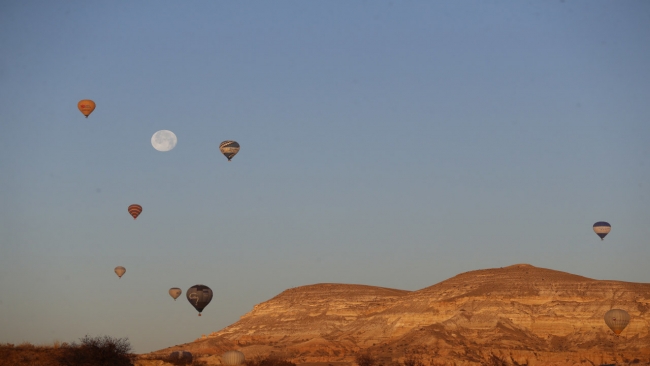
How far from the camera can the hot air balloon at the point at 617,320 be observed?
9425cm

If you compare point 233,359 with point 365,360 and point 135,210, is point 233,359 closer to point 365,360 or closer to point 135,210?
point 365,360

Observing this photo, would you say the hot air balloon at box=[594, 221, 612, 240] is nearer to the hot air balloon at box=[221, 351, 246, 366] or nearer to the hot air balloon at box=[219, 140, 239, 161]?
the hot air balloon at box=[219, 140, 239, 161]

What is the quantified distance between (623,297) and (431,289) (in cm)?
2604

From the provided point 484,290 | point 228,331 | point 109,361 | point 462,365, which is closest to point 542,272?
point 484,290

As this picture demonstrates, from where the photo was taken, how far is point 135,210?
94.7 metres

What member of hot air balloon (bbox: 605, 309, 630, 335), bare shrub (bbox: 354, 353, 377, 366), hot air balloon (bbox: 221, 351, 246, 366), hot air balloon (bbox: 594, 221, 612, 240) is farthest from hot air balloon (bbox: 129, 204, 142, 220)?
hot air balloon (bbox: 594, 221, 612, 240)

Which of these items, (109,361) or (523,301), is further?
(523,301)

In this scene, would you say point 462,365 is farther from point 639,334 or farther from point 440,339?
point 639,334

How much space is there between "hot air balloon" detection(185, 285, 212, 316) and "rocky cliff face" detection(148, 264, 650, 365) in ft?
51.2

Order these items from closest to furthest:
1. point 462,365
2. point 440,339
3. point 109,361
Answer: point 109,361 → point 462,365 → point 440,339

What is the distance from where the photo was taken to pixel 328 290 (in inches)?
5531

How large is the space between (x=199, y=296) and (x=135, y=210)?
1028 centimetres

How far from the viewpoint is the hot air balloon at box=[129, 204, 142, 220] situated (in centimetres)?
9438

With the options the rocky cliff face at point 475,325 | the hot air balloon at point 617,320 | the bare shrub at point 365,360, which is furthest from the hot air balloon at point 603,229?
the bare shrub at point 365,360
